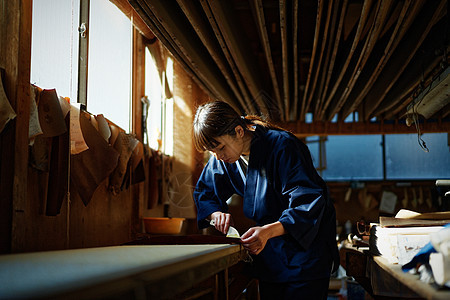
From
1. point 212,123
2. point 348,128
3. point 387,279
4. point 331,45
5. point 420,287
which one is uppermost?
point 331,45

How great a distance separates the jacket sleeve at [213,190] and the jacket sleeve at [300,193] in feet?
1.67

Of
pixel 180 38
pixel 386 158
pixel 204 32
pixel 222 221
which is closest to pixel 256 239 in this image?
pixel 222 221

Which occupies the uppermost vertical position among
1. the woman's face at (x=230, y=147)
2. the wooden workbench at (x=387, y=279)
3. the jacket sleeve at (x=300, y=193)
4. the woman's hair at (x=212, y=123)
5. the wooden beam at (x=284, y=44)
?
the wooden beam at (x=284, y=44)

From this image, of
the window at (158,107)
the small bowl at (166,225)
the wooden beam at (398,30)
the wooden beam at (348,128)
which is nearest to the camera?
the wooden beam at (398,30)

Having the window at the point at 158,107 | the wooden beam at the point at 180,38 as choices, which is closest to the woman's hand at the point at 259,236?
the wooden beam at the point at 180,38

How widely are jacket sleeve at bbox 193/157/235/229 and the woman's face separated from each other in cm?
31

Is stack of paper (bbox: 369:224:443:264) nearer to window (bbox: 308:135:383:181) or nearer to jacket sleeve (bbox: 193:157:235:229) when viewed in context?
jacket sleeve (bbox: 193:157:235:229)

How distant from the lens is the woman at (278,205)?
6.61 ft

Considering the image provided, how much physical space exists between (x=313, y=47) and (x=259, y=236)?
7.36 ft

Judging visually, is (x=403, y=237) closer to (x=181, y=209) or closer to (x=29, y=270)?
(x=29, y=270)

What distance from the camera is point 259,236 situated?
1.91 m

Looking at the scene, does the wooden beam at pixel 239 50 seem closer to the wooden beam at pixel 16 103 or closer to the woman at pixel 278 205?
the woman at pixel 278 205

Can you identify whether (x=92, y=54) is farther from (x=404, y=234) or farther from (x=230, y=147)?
(x=404, y=234)

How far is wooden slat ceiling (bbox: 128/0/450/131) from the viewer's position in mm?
3049
